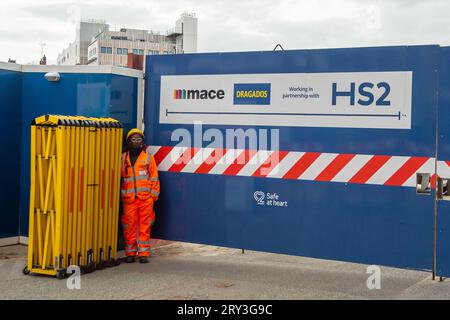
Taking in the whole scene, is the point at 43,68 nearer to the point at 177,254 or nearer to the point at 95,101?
the point at 95,101

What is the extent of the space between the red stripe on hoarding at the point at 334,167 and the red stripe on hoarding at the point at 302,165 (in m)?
0.18

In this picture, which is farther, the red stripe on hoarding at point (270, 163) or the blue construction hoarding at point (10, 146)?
the blue construction hoarding at point (10, 146)

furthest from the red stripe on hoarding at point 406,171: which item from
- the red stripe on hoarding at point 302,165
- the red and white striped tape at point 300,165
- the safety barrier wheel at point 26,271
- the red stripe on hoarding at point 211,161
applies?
the safety barrier wheel at point 26,271

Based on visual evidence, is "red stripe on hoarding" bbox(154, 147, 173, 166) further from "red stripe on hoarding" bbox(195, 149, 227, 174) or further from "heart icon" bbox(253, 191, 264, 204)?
"heart icon" bbox(253, 191, 264, 204)

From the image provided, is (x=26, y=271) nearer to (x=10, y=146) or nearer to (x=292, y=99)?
(x=10, y=146)

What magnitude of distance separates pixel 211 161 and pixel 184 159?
399mm

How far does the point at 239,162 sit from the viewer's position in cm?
732

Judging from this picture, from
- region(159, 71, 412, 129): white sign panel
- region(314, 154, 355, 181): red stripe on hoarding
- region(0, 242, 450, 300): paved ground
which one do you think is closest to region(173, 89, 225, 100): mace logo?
region(159, 71, 412, 129): white sign panel

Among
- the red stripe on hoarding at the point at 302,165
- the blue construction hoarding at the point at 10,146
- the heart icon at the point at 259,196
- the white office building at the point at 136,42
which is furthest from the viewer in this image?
the white office building at the point at 136,42

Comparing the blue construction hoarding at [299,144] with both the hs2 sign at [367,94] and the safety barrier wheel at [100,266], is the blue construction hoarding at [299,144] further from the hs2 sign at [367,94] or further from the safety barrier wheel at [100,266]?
the safety barrier wheel at [100,266]

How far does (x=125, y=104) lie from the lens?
26.2 ft

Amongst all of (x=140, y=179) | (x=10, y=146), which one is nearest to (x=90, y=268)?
(x=140, y=179)

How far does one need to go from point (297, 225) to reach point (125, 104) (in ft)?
9.34

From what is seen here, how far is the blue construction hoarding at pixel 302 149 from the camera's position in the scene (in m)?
6.47
